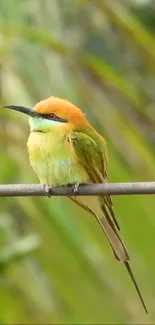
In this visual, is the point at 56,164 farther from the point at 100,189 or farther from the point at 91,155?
the point at 100,189

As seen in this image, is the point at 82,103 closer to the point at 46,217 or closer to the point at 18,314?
the point at 46,217

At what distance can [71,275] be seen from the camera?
195 cm

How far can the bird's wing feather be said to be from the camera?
1.28 m

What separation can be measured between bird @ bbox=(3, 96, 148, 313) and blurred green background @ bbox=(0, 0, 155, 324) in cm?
34

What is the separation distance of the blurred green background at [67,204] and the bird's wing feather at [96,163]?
0.35 metres

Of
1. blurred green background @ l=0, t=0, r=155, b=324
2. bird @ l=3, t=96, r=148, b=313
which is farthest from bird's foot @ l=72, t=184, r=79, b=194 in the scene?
blurred green background @ l=0, t=0, r=155, b=324

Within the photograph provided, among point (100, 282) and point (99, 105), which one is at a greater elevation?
Result: point (99, 105)

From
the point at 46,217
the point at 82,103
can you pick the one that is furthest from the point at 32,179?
the point at 82,103

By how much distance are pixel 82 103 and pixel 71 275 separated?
19.7 inches

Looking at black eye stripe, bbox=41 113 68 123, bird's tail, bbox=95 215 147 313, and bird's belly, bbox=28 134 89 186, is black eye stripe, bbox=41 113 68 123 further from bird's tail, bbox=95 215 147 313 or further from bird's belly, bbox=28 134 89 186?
bird's tail, bbox=95 215 147 313

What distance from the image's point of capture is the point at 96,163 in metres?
1.31

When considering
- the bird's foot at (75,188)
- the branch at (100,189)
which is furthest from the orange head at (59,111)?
the branch at (100,189)

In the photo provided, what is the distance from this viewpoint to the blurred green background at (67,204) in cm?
173

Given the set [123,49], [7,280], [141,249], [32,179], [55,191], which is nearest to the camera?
[55,191]
